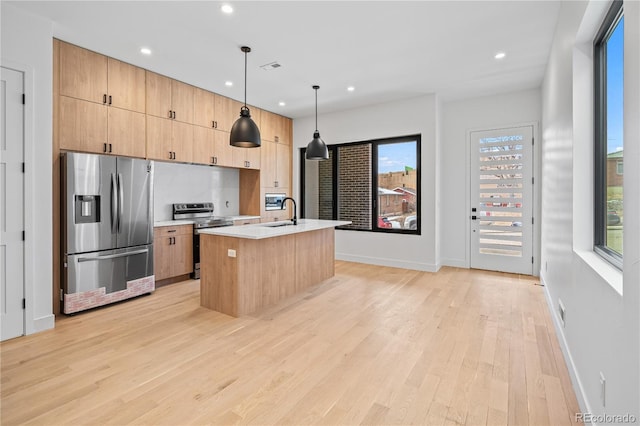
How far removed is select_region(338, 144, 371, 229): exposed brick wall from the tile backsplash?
2.08m

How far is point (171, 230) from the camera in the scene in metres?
4.46

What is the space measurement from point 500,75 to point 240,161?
4192 millimetres

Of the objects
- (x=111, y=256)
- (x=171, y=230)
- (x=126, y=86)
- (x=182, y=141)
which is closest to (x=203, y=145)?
(x=182, y=141)

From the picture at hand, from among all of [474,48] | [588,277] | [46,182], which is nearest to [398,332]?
[588,277]

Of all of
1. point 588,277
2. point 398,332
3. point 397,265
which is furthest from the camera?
point 397,265

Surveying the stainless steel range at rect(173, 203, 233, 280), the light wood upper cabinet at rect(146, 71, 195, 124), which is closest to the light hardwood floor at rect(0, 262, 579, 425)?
the stainless steel range at rect(173, 203, 233, 280)

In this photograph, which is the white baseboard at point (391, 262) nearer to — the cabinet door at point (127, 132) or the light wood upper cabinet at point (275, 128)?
the light wood upper cabinet at point (275, 128)

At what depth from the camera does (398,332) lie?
2910mm

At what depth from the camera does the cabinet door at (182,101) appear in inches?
178

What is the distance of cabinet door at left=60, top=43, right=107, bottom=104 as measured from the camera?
11.1ft

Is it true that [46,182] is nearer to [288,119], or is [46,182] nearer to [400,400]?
[400,400]

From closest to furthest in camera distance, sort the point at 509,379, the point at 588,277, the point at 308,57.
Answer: the point at 588,277, the point at 509,379, the point at 308,57

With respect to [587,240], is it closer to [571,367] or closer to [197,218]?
[571,367]

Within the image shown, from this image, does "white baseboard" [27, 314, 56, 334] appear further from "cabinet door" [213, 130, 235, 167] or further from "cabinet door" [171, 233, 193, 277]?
"cabinet door" [213, 130, 235, 167]
